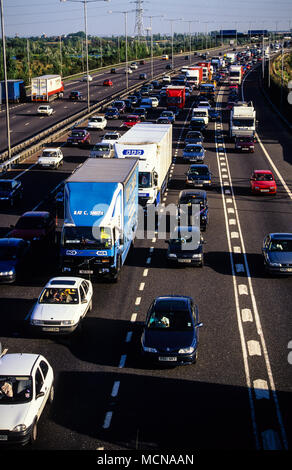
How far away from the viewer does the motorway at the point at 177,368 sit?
1706cm

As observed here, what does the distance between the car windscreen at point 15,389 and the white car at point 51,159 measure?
120ft

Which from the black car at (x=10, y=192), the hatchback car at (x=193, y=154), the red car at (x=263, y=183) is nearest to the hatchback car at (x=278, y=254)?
the red car at (x=263, y=183)

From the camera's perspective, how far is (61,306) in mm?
23469

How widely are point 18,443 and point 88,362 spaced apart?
5541 millimetres

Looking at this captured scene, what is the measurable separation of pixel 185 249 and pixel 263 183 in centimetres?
1632

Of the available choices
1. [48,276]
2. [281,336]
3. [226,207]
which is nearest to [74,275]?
[48,276]

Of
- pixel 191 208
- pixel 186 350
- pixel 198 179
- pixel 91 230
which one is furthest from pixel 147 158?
pixel 186 350

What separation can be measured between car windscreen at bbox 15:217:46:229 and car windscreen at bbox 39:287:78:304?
1078 centimetres

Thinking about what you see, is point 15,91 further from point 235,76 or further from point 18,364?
point 18,364

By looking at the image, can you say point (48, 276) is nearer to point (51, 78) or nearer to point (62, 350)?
point (62, 350)

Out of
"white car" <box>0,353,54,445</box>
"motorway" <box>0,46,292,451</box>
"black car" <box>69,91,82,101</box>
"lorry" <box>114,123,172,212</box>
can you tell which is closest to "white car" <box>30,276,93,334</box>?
"motorway" <box>0,46,292,451</box>

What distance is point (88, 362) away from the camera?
21.3 metres

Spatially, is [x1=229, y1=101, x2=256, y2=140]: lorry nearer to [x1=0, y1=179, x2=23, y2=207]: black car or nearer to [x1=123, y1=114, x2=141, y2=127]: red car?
[x1=123, y1=114, x2=141, y2=127]: red car

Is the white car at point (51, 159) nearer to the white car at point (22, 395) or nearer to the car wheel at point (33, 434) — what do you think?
the white car at point (22, 395)
